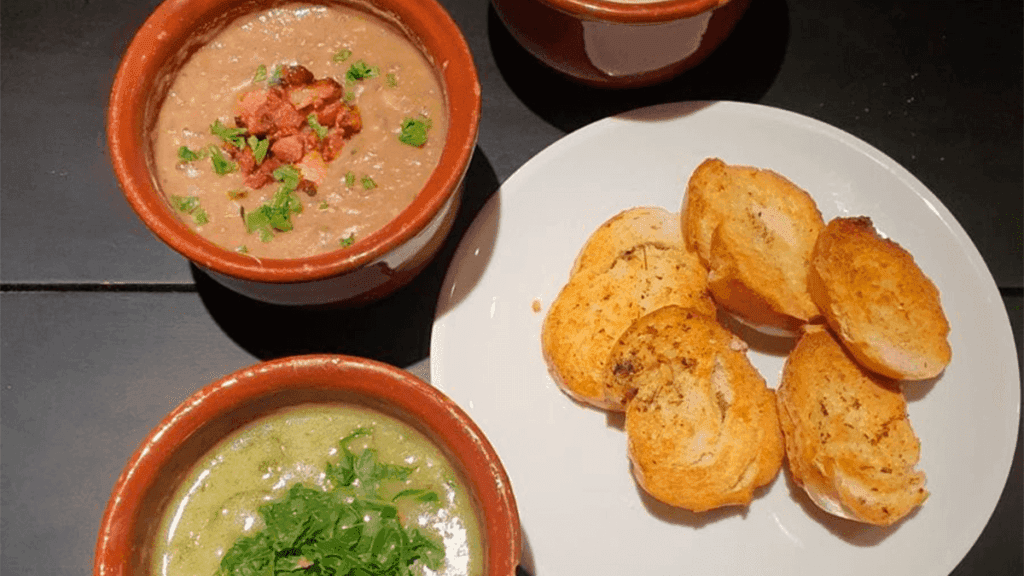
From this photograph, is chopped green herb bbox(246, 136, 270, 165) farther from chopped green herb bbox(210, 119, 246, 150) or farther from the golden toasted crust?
the golden toasted crust

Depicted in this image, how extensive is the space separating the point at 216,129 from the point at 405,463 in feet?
2.25

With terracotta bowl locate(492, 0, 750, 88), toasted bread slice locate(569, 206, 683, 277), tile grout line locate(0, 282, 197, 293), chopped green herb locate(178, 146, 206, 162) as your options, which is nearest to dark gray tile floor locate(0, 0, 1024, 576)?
tile grout line locate(0, 282, 197, 293)

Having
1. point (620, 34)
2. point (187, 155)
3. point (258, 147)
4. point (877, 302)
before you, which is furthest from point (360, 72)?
point (877, 302)

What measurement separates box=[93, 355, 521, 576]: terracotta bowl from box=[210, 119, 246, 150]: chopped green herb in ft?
1.39

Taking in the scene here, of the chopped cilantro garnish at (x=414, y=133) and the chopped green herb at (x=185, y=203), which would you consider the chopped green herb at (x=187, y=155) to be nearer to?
the chopped green herb at (x=185, y=203)

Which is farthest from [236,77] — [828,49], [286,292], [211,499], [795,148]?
[828,49]

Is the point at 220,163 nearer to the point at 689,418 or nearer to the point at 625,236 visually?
A: the point at 625,236

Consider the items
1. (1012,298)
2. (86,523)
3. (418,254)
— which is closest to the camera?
(418,254)

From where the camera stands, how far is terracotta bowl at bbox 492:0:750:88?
5.67ft

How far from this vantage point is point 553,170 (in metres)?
1.96

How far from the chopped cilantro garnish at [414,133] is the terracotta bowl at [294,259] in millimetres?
61

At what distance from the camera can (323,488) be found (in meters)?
1.64

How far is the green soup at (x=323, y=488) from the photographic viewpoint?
160cm

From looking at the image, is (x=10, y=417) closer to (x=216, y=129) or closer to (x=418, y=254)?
(x=216, y=129)
